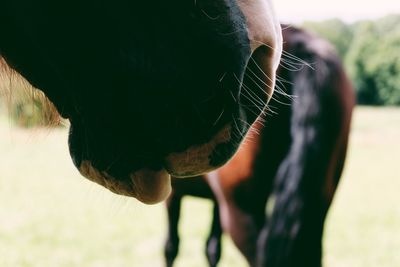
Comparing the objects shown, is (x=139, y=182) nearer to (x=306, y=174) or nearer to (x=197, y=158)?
(x=197, y=158)

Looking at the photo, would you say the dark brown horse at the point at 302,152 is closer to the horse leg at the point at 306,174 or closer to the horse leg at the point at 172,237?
the horse leg at the point at 306,174

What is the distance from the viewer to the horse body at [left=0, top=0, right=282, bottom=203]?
19.8 inches

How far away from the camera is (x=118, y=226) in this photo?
396cm

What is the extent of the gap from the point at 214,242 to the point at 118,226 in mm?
1500

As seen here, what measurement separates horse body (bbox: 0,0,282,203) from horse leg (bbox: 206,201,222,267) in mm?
2034

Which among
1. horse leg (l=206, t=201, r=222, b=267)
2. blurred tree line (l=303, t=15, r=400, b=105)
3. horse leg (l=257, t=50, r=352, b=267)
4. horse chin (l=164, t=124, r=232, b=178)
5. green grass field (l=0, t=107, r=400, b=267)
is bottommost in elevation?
blurred tree line (l=303, t=15, r=400, b=105)

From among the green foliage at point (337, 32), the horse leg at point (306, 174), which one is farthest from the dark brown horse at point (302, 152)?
the green foliage at point (337, 32)

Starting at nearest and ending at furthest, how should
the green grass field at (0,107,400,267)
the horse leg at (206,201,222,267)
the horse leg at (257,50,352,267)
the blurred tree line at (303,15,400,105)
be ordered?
the horse leg at (257,50,352,267) < the horse leg at (206,201,222,267) < the green grass field at (0,107,400,267) < the blurred tree line at (303,15,400,105)

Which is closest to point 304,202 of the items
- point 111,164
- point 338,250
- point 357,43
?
point 111,164

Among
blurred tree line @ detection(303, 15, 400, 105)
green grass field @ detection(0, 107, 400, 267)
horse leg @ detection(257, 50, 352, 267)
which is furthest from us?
blurred tree line @ detection(303, 15, 400, 105)

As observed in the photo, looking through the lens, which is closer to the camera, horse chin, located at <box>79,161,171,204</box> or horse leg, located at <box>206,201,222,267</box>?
horse chin, located at <box>79,161,171,204</box>

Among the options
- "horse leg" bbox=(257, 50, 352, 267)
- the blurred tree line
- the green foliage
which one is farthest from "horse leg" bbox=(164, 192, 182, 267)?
the green foliage

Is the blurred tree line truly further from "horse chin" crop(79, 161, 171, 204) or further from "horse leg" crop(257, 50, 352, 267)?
"horse chin" crop(79, 161, 171, 204)

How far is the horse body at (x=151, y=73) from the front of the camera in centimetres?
50
